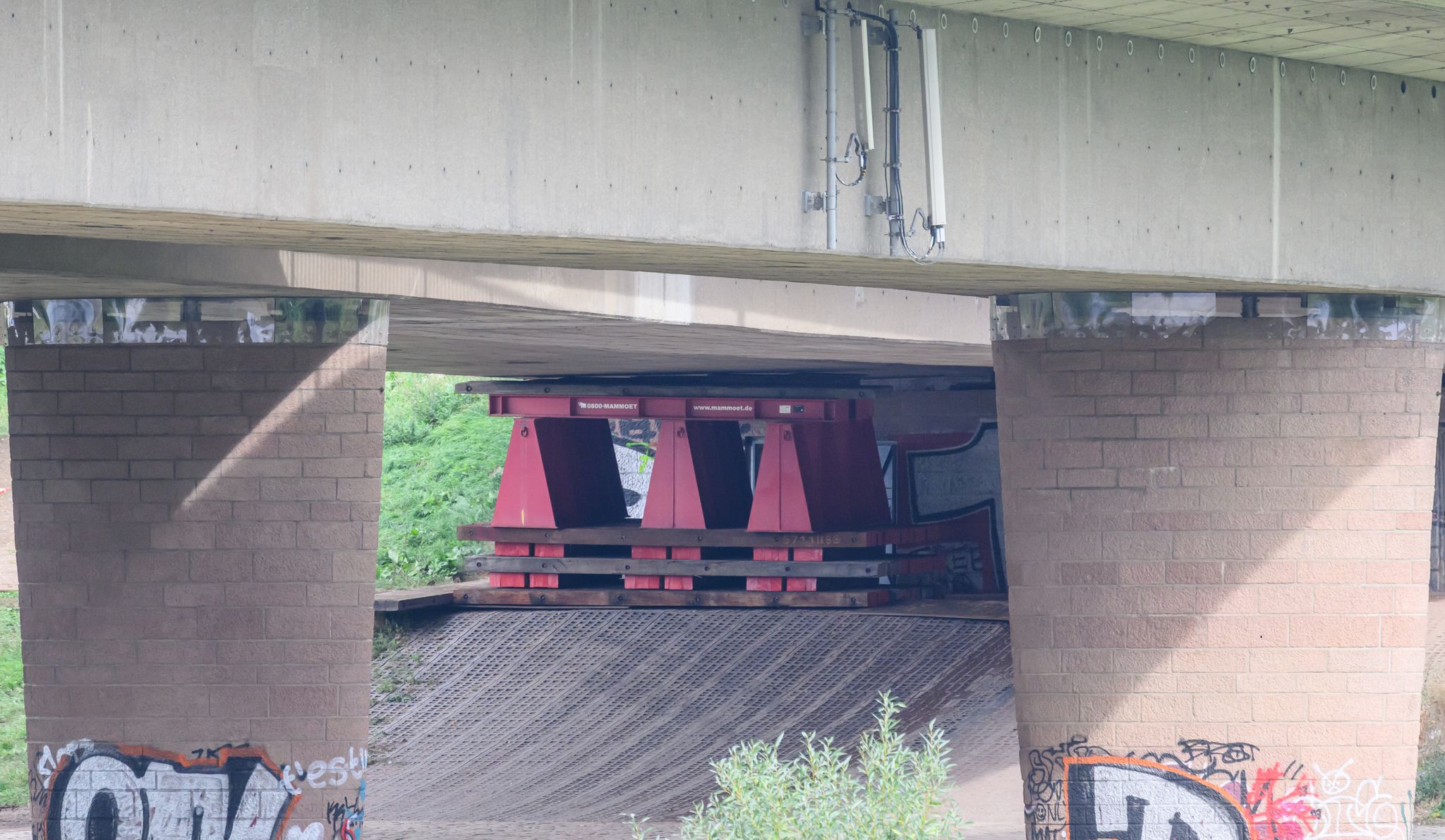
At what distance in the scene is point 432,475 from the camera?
40750 mm

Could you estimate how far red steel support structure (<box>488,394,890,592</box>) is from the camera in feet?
84.3

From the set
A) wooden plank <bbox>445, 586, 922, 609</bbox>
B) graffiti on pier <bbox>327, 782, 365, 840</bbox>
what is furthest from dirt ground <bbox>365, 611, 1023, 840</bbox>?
graffiti on pier <bbox>327, 782, 365, 840</bbox>

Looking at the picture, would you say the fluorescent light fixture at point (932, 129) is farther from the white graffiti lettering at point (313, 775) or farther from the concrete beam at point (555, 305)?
the white graffiti lettering at point (313, 775)

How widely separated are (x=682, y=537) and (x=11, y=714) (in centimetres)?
980

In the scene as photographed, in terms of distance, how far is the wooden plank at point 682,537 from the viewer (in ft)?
83.9

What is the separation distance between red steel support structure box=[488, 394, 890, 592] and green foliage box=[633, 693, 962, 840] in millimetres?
17908

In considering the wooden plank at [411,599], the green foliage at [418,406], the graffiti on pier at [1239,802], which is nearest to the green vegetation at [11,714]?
the wooden plank at [411,599]

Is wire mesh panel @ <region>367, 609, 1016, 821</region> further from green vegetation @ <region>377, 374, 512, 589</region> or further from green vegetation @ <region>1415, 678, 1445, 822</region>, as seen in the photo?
green vegetation @ <region>377, 374, 512, 589</region>

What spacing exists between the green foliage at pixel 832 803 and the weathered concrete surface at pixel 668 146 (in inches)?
103

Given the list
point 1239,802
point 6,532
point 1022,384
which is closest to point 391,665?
point 1022,384

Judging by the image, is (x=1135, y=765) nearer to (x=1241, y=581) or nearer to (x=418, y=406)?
(x=1241, y=581)

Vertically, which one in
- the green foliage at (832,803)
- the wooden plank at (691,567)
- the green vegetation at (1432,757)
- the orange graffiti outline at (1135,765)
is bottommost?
the green vegetation at (1432,757)

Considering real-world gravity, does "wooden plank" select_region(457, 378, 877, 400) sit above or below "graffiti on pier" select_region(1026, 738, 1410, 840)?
above

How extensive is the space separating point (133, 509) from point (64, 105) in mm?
6952
